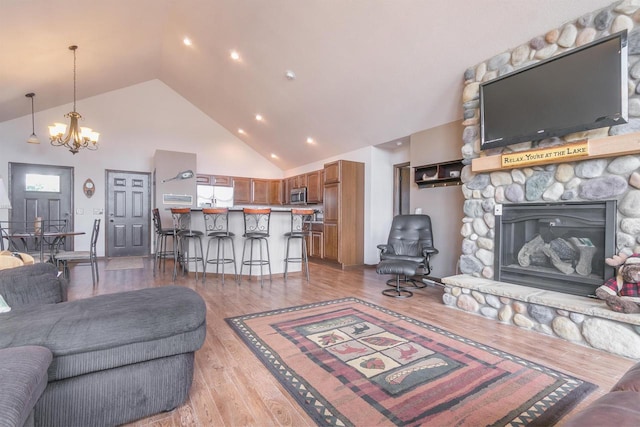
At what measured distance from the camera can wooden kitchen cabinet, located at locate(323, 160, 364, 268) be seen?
5926 mm

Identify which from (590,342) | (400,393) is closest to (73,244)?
(400,393)

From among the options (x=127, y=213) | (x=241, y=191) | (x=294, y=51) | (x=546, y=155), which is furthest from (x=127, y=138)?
(x=546, y=155)

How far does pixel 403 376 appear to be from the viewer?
1.98m

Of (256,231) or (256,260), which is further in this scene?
(256,260)

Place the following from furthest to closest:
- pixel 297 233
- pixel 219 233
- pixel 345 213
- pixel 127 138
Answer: pixel 127 138 → pixel 345 213 → pixel 297 233 → pixel 219 233

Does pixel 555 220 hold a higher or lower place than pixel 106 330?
higher

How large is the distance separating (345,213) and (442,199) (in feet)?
6.15

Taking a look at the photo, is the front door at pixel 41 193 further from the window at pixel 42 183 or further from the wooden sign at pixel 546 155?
the wooden sign at pixel 546 155

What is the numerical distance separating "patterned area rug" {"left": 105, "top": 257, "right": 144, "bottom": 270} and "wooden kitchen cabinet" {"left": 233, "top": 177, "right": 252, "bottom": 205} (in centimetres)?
271

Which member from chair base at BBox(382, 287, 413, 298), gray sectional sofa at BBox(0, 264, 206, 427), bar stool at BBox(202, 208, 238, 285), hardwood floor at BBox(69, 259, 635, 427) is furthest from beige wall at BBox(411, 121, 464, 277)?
gray sectional sofa at BBox(0, 264, 206, 427)

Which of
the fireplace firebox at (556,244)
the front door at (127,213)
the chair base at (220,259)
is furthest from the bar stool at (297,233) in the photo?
the front door at (127,213)

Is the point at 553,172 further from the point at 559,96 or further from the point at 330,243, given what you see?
the point at 330,243

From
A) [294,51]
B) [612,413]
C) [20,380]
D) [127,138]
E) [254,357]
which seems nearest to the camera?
[612,413]

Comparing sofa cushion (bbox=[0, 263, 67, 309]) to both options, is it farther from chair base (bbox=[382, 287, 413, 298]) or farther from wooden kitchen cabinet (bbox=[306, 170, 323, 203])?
wooden kitchen cabinet (bbox=[306, 170, 323, 203])
